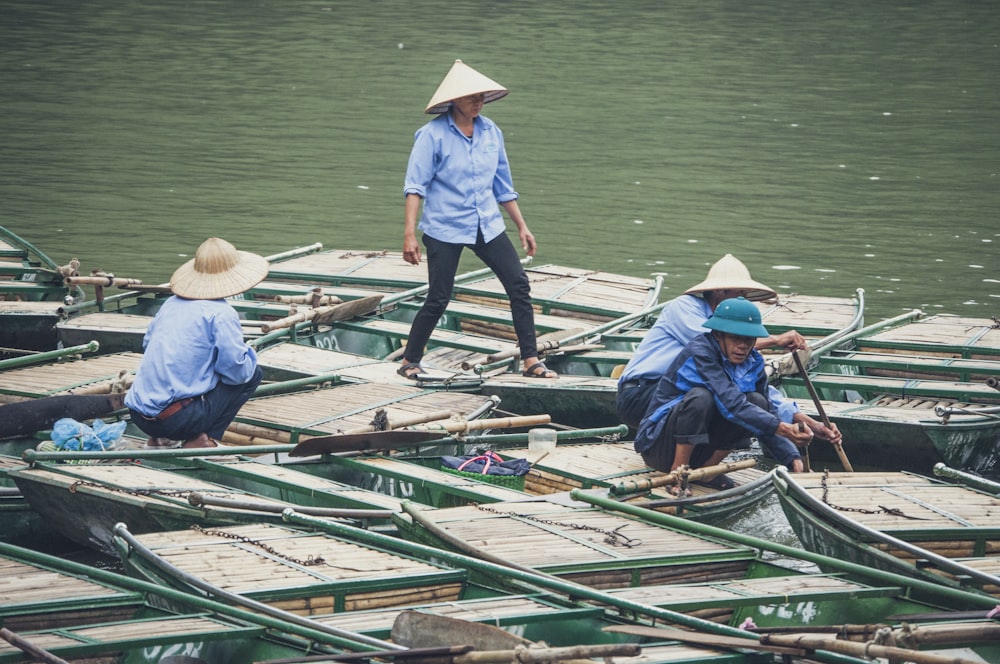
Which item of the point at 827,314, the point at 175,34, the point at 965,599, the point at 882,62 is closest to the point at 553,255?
the point at 827,314

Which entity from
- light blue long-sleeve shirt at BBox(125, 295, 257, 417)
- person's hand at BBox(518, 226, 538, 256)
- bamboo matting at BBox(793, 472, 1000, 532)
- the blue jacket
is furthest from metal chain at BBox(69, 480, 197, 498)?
person's hand at BBox(518, 226, 538, 256)

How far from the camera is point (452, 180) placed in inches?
312

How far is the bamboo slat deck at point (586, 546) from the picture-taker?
546cm

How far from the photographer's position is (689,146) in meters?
18.0

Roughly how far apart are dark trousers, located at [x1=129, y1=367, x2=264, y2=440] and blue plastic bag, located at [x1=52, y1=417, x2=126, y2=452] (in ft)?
0.50

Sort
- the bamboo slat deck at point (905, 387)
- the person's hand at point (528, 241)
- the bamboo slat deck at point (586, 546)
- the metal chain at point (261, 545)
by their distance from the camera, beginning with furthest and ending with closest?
the person's hand at point (528, 241) < the bamboo slat deck at point (905, 387) < the bamboo slat deck at point (586, 546) < the metal chain at point (261, 545)

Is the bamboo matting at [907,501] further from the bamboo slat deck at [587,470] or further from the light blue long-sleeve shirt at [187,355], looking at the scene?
the light blue long-sleeve shirt at [187,355]

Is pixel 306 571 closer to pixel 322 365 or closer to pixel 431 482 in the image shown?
pixel 431 482

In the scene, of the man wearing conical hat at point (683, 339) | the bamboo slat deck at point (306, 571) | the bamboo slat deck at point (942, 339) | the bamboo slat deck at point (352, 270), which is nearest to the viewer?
the bamboo slat deck at point (306, 571)

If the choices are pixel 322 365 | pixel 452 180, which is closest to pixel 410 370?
pixel 322 365

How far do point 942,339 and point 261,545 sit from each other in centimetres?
511

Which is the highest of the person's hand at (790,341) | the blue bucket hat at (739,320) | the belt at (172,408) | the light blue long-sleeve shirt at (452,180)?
the light blue long-sleeve shirt at (452,180)

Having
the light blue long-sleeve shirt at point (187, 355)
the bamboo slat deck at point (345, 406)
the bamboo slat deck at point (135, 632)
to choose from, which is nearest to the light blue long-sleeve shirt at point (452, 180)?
the bamboo slat deck at point (345, 406)

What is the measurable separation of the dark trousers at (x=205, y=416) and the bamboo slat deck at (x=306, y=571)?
1.12 metres
